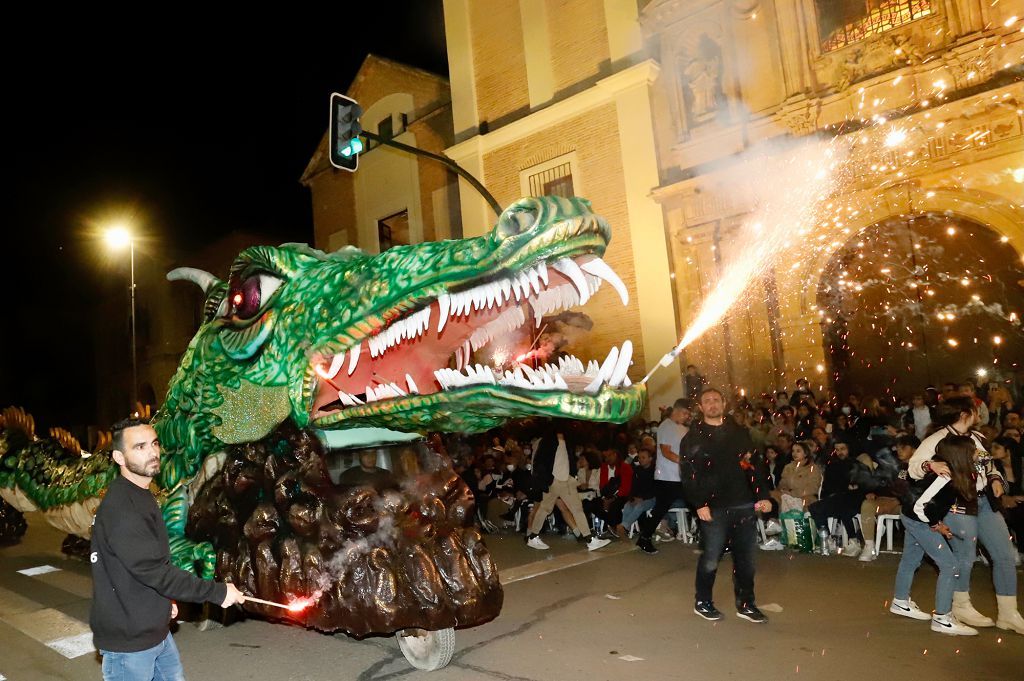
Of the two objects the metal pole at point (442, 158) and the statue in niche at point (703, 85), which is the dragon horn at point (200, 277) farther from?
the statue in niche at point (703, 85)

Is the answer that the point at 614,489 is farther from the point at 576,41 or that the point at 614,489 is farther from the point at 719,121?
the point at 576,41

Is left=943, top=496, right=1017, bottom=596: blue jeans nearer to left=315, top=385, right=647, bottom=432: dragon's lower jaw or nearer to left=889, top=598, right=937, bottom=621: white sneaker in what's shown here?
left=889, top=598, right=937, bottom=621: white sneaker

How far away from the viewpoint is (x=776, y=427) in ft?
28.1

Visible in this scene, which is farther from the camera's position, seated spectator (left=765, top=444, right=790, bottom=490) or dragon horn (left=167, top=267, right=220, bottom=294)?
seated spectator (left=765, top=444, right=790, bottom=490)

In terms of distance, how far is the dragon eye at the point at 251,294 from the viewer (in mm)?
3477

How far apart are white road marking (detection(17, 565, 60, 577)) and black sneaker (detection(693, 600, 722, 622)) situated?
235 inches

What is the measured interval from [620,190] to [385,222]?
7.28 metres

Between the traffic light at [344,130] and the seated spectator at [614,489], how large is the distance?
15.2 feet

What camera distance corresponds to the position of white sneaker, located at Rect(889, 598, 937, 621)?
4.71 meters

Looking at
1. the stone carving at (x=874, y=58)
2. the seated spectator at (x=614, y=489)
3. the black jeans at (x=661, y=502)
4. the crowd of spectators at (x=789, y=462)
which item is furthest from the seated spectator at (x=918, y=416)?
the stone carving at (x=874, y=58)

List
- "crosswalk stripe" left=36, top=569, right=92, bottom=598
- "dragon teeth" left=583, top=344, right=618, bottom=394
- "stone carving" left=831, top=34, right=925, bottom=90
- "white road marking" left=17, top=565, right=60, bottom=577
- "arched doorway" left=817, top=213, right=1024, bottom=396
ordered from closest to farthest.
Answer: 1. "dragon teeth" left=583, top=344, right=618, bottom=394
2. "crosswalk stripe" left=36, top=569, right=92, bottom=598
3. "white road marking" left=17, top=565, right=60, bottom=577
4. "stone carving" left=831, top=34, right=925, bottom=90
5. "arched doorway" left=817, top=213, right=1024, bottom=396

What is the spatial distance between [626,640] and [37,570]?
5839 mm

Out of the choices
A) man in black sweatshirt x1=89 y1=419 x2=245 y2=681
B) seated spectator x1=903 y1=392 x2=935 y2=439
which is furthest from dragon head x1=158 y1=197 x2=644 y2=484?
seated spectator x1=903 y1=392 x2=935 y2=439

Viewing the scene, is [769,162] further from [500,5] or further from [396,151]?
[396,151]
